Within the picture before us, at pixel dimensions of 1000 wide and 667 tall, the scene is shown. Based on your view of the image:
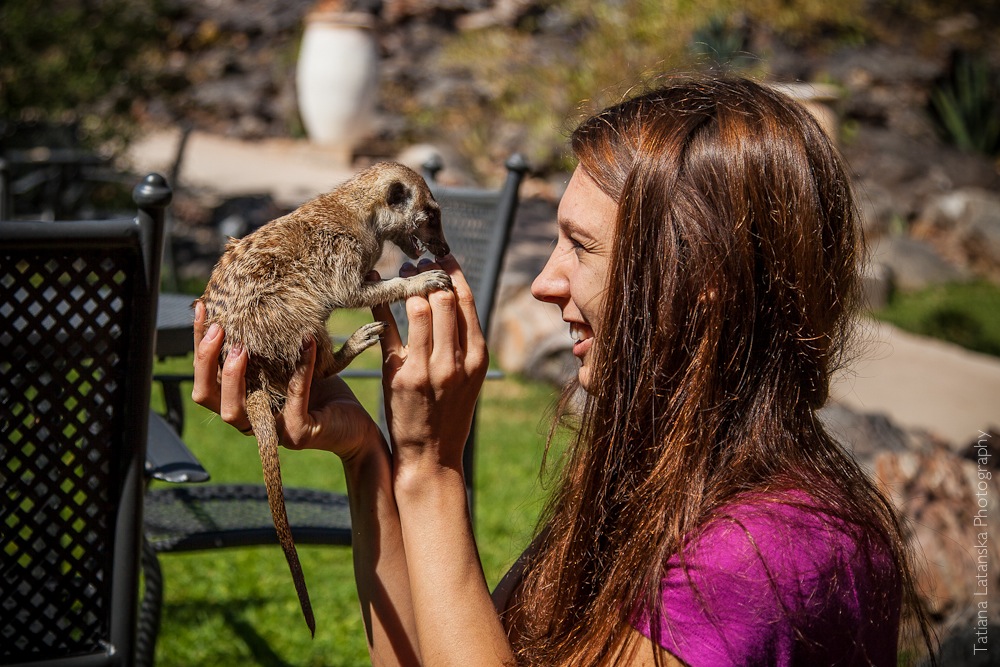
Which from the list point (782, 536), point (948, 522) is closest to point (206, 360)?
point (782, 536)

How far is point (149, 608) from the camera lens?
2.45 meters

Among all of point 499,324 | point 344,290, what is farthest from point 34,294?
point 499,324

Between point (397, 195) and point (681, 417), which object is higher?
point (397, 195)

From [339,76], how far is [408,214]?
10.6m

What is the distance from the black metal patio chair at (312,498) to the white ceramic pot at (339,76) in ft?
31.1

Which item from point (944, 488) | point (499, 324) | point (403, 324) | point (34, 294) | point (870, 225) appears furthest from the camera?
point (870, 225)

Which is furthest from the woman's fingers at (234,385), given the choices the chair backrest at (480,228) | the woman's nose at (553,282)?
the chair backrest at (480,228)

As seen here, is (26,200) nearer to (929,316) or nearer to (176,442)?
(176,442)

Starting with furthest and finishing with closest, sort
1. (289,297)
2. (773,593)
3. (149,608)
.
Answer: (149,608), (289,297), (773,593)

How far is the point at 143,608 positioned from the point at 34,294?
1.20 m

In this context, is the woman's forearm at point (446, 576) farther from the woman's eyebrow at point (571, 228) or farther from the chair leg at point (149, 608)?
the chair leg at point (149, 608)

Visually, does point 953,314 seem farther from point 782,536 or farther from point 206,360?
point 206,360

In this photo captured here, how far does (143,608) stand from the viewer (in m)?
2.45

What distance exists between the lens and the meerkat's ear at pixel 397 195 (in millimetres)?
2188
